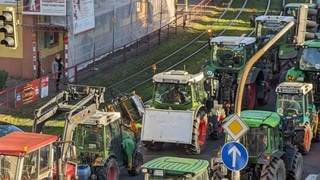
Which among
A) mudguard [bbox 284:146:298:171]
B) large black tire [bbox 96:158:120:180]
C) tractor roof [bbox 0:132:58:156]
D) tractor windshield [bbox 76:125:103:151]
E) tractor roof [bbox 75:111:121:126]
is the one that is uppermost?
tractor roof [bbox 0:132:58:156]

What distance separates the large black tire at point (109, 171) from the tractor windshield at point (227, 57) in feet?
29.6

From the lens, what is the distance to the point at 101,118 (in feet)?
Result: 67.6

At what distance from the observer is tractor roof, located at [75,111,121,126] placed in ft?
67.1

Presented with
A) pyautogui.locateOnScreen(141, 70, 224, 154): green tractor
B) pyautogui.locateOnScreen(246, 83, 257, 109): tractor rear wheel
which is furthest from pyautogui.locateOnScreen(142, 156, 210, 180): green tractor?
pyautogui.locateOnScreen(246, 83, 257, 109): tractor rear wheel

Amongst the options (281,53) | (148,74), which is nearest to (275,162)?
(281,53)

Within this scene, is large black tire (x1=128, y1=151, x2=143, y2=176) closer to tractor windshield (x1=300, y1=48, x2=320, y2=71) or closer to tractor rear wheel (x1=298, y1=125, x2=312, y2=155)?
tractor rear wheel (x1=298, y1=125, x2=312, y2=155)

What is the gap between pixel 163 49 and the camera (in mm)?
43094

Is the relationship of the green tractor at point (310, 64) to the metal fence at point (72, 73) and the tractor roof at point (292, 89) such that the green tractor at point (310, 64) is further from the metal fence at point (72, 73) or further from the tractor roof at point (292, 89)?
the metal fence at point (72, 73)

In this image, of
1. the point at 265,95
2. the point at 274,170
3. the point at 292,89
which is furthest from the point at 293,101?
the point at 274,170

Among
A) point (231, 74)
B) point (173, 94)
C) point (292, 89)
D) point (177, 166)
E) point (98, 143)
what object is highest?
point (177, 166)

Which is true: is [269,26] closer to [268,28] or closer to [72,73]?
[268,28]

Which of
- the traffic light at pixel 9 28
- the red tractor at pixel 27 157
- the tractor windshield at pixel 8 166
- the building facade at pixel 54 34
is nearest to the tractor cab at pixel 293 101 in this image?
the traffic light at pixel 9 28

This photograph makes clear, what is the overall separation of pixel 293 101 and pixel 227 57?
4624mm

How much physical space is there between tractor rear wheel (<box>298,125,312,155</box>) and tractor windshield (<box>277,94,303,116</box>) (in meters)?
0.83
